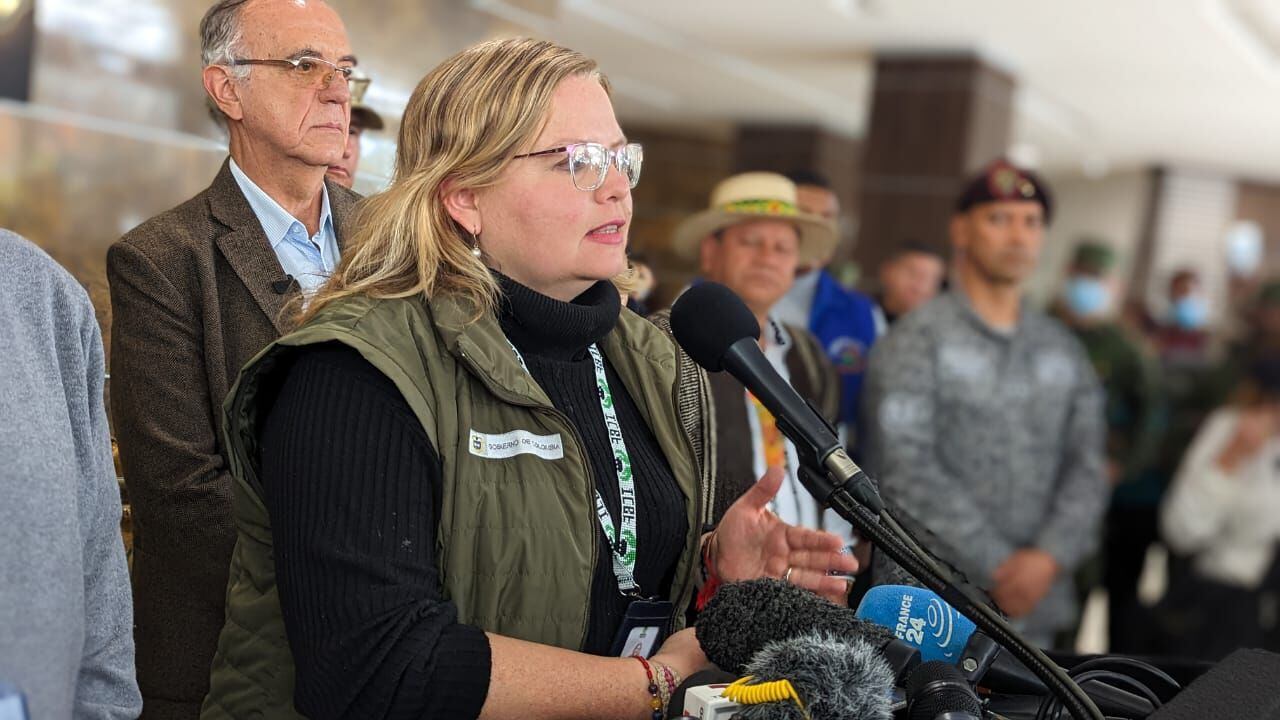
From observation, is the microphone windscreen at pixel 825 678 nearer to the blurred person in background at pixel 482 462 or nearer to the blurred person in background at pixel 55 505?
the blurred person in background at pixel 482 462

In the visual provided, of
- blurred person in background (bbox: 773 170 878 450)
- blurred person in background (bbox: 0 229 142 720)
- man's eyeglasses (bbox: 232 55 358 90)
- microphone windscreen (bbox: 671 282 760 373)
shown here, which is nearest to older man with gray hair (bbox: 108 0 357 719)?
man's eyeglasses (bbox: 232 55 358 90)

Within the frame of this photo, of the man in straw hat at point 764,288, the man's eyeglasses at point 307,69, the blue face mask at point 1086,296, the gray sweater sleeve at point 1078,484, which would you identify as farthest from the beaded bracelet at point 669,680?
the blue face mask at point 1086,296

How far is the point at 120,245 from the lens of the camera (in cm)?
193

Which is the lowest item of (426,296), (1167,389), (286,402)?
(1167,389)

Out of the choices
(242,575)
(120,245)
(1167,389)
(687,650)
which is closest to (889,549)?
(687,650)

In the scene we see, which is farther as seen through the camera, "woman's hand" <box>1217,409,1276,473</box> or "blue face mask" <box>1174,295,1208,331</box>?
"blue face mask" <box>1174,295,1208,331</box>

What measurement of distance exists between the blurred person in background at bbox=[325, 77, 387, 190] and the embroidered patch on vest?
122cm

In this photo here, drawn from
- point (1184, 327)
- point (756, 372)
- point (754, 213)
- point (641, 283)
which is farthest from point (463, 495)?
point (1184, 327)

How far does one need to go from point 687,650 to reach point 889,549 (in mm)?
337

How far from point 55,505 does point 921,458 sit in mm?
2722

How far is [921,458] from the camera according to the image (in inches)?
136

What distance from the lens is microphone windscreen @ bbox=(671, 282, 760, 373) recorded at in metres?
1.33

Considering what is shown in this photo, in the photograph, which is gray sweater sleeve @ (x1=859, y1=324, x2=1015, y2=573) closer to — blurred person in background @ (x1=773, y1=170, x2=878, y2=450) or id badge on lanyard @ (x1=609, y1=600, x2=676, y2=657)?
blurred person in background @ (x1=773, y1=170, x2=878, y2=450)

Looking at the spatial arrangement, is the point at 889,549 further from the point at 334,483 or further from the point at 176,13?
the point at 176,13
